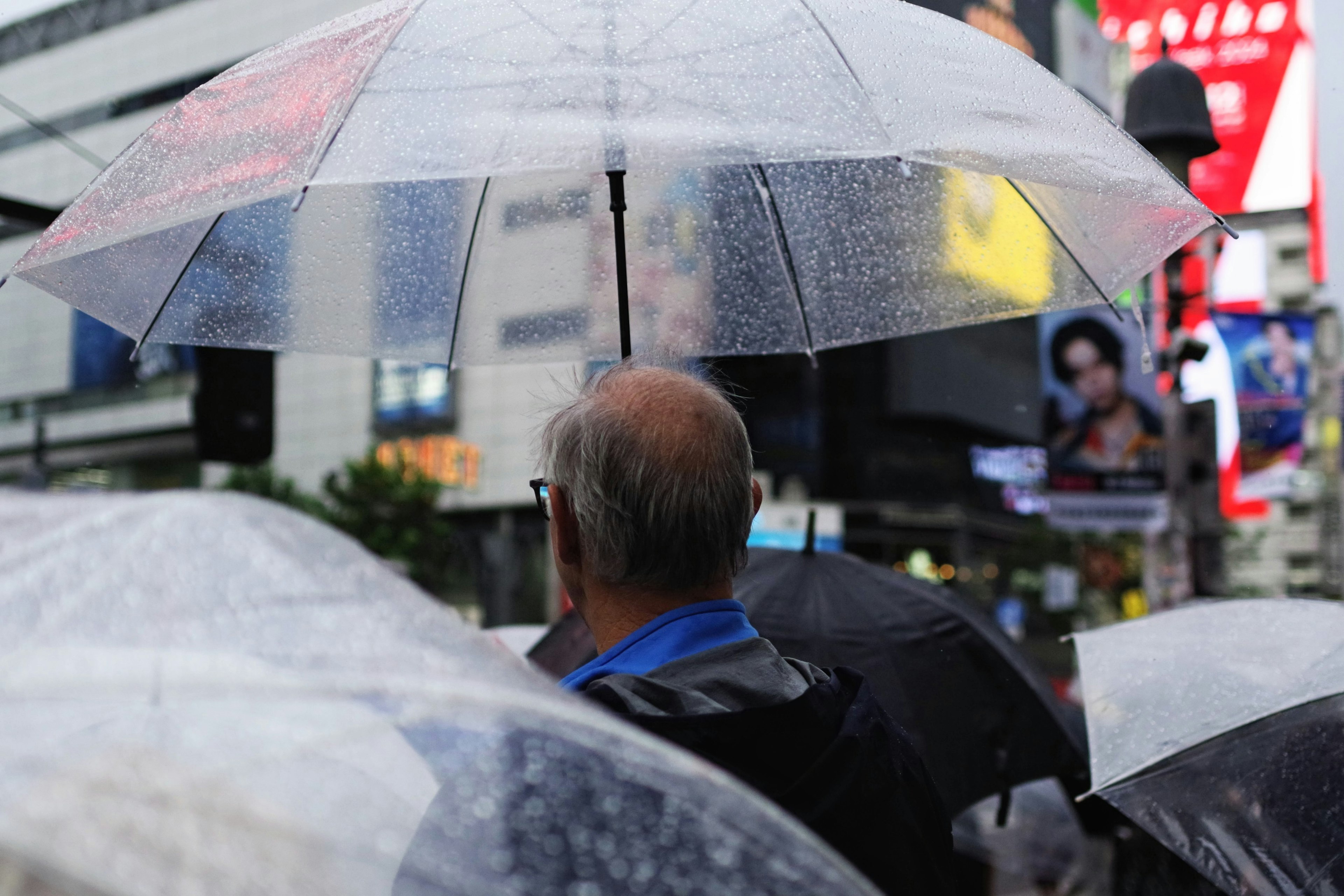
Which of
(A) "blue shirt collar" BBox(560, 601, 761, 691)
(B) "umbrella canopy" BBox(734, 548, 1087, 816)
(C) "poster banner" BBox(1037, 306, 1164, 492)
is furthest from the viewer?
(C) "poster banner" BBox(1037, 306, 1164, 492)

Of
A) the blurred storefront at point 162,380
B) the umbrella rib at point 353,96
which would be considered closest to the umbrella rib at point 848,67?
the umbrella rib at point 353,96

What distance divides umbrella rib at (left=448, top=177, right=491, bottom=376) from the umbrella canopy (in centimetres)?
110

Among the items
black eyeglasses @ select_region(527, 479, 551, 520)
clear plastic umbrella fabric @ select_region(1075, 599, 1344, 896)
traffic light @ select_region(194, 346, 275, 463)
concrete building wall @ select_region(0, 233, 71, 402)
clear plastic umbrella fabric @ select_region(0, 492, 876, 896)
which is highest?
concrete building wall @ select_region(0, 233, 71, 402)

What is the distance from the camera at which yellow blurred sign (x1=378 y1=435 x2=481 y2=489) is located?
3219 cm

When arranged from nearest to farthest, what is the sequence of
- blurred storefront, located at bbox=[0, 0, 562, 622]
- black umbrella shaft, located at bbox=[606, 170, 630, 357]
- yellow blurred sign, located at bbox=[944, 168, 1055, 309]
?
black umbrella shaft, located at bbox=[606, 170, 630, 357] → yellow blurred sign, located at bbox=[944, 168, 1055, 309] → blurred storefront, located at bbox=[0, 0, 562, 622]

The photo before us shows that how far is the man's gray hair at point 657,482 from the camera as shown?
1774 mm

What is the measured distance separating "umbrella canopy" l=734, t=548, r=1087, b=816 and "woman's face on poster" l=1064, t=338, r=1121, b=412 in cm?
998

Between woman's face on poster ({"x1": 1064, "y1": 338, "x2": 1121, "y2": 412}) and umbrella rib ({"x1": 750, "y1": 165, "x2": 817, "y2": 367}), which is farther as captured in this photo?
woman's face on poster ({"x1": 1064, "y1": 338, "x2": 1121, "y2": 412})

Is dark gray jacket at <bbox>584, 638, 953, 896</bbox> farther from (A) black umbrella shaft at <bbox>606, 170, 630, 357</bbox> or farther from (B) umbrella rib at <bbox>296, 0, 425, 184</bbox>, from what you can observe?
(A) black umbrella shaft at <bbox>606, 170, 630, 357</bbox>

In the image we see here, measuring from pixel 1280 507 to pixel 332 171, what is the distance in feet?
229

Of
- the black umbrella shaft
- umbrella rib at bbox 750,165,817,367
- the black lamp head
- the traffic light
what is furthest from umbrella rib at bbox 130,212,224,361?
the black lamp head

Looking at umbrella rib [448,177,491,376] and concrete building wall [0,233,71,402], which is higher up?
concrete building wall [0,233,71,402]

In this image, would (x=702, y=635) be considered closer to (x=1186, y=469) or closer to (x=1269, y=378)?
(x=1186, y=469)

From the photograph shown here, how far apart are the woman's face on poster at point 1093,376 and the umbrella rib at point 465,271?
1116 cm
